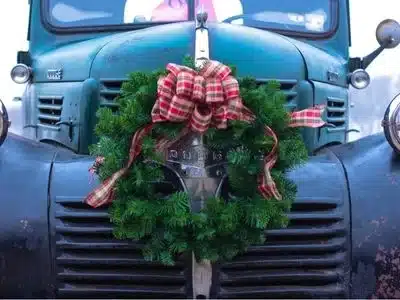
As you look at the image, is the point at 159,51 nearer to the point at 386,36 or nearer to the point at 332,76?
the point at 332,76

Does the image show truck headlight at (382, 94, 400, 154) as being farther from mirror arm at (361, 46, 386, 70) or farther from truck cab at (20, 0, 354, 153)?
mirror arm at (361, 46, 386, 70)

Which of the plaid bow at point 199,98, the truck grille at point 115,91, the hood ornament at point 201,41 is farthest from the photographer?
the truck grille at point 115,91

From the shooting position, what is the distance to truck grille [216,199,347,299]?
3.80m

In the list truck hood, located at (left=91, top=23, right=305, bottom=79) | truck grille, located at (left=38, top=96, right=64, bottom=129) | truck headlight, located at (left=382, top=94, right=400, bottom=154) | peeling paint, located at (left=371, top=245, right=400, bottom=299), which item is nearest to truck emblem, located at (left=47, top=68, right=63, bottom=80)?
truck grille, located at (left=38, top=96, right=64, bottom=129)

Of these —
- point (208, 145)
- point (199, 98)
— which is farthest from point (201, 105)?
point (208, 145)

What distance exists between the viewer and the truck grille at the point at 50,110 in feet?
16.5

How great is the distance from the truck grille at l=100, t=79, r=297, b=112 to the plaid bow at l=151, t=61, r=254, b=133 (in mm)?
988

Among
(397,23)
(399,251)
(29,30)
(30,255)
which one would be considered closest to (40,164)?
(30,255)

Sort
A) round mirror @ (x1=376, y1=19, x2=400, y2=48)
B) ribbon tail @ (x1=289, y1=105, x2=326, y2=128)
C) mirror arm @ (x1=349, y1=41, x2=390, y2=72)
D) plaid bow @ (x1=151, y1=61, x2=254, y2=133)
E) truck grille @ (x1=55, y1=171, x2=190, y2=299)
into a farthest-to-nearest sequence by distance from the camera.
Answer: mirror arm @ (x1=349, y1=41, x2=390, y2=72), round mirror @ (x1=376, y1=19, x2=400, y2=48), truck grille @ (x1=55, y1=171, x2=190, y2=299), ribbon tail @ (x1=289, y1=105, x2=326, y2=128), plaid bow @ (x1=151, y1=61, x2=254, y2=133)

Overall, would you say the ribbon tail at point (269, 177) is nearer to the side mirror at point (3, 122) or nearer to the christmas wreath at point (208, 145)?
the christmas wreath at point (208, 145)

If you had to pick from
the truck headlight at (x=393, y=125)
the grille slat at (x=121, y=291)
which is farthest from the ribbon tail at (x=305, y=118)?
the grille slat at (x=121, y=291)

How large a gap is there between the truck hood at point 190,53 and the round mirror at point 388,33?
0.93 meters

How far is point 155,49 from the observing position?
448 centimetres

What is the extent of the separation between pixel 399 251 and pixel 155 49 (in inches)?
61.5
